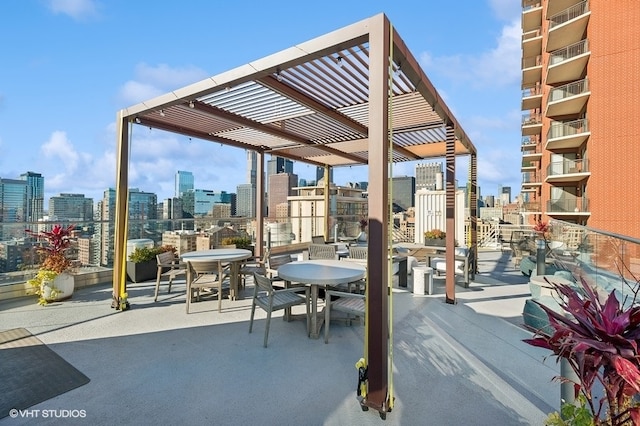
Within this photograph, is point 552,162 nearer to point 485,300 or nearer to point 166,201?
point 485,300

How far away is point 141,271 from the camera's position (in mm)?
5543

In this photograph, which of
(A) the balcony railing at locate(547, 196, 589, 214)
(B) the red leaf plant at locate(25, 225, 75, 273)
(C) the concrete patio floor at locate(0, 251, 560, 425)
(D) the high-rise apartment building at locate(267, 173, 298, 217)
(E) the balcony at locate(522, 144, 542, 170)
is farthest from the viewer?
(E) the balcony at locate(522, 144, 542, 170)

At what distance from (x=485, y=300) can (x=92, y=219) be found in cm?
705

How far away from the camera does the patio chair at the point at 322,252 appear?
491 centimetres

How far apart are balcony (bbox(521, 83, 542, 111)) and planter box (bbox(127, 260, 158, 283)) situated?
25.6 metres

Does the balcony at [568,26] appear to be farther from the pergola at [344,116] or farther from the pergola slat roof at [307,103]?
the pergola slat roof at [307,103]

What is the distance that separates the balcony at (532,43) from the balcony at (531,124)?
4.42m

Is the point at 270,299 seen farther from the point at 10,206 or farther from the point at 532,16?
the point at 532,16

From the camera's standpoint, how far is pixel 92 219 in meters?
5.16

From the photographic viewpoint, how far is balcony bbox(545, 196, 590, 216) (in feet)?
42.7

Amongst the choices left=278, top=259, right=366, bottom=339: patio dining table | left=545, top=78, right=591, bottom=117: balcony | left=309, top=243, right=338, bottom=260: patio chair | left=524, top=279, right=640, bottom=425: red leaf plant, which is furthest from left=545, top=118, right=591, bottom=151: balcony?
left=524, top=279, right=640, bottom=425: red leaf plant

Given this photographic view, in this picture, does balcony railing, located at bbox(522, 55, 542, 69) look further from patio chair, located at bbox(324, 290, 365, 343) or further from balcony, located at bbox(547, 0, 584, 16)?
patio chair, located at bbox(324, 290, 365, 343)

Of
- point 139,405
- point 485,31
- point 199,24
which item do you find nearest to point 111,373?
point 139,405

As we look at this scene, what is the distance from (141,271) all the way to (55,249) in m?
1.44
